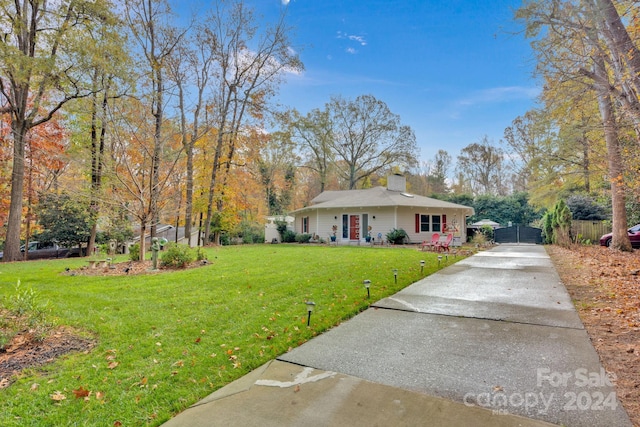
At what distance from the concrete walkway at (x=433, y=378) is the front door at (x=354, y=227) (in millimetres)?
14551

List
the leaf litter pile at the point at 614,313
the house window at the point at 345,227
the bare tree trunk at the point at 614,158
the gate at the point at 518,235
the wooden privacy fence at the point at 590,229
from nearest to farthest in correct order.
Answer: the leaf litter pile at the point at 614,313, the bare tree trunk at the point at 614,158, the wooden privacy fence at the point at 590,229, the house window at the point at 345,227, the gate at the point at 518,235

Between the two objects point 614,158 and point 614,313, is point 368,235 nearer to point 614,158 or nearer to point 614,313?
point 614,158

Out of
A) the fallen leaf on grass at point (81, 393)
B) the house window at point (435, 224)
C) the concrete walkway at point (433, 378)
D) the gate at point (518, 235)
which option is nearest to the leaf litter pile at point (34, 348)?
the fallen leaf on grass at point (81, 393)

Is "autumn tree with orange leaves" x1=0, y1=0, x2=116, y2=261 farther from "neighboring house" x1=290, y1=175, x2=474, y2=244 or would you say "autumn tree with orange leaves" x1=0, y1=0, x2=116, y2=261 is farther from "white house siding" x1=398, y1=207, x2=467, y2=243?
"white house siding" x1=398, y1=207, x2=467, y2=243

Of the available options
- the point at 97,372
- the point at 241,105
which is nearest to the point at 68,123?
the point at 241,105

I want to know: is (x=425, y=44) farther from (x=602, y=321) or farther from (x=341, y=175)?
(x=341, y=175)

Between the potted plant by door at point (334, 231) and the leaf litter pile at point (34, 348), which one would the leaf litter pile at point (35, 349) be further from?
the potted plant by door at point (334, 231)

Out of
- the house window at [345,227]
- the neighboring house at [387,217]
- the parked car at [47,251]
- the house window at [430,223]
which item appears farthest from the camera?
the house window at [345,227]

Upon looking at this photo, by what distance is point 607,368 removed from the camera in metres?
2.84

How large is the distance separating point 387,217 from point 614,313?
1407cm

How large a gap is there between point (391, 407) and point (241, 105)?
2003 centimetres

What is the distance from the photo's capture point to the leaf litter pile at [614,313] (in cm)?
263

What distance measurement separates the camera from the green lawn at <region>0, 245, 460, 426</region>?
7.83 ft

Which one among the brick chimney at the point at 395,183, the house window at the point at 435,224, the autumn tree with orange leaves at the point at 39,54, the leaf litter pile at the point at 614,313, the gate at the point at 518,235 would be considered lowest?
the leaf litter pile at the point at 614,313
